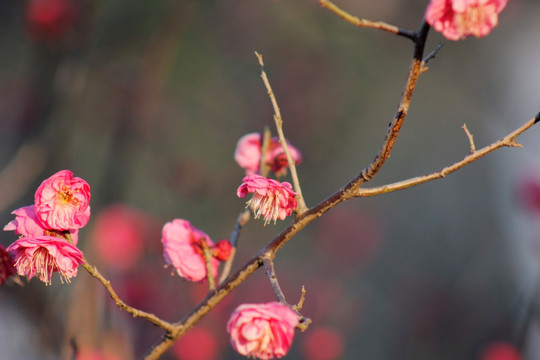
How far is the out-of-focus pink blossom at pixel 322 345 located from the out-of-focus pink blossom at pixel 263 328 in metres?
1.45

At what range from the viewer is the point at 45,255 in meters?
0.52

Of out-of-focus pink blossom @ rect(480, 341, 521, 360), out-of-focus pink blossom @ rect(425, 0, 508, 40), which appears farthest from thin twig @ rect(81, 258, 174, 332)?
out-of-focus pink blossom @ rect(480, 341, 521, 360)

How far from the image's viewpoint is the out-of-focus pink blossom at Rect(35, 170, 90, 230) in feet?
1.69

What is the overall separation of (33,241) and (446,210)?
196 centimetres

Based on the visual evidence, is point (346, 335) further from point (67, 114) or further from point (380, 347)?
point (67, 114)

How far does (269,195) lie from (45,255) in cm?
23

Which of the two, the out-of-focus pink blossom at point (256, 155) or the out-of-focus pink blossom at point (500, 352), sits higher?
the out-of-focus pink blossom at point (500, 352)

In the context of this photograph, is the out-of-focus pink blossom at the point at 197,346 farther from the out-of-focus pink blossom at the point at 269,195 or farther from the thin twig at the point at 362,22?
the thin twig at the point at 362,22

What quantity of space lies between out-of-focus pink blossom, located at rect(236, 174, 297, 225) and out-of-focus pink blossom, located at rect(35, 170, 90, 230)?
16 centimetres

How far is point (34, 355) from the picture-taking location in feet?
4.31

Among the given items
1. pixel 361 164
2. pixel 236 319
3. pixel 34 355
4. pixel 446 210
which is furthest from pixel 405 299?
pixel 236 319

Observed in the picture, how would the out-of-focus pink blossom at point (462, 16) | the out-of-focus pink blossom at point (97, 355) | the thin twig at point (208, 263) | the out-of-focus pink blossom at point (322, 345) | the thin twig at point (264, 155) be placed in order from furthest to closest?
the out-of-focus pink blossom at point (322, 345) → the out-of-focus pink blossom at point (97, 355) → the thin twig at point (264, 155) → the thin twig at point (208, 263) → the out-of-focus pink blossom at point (462, 16)

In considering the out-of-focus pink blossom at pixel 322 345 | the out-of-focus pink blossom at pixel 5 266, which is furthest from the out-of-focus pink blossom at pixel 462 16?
the out-of-focus pink blossom at pixel 322 345

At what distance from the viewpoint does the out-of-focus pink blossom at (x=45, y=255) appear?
49 centimetres
